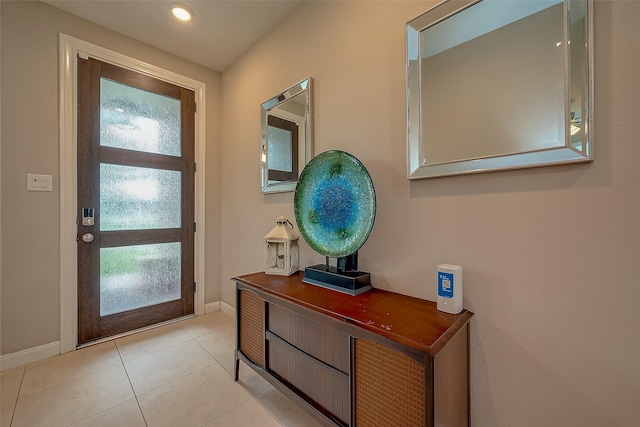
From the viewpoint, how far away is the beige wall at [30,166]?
1.71 m

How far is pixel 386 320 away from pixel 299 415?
0.86m

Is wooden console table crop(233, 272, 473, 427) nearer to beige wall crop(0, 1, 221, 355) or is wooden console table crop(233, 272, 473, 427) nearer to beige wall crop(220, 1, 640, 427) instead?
beige wall crop(220, 1, 640, 427)

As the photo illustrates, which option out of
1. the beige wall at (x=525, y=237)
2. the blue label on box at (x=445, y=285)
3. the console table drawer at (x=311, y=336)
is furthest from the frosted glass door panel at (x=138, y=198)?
the blue label on box at (x=445, y=285)

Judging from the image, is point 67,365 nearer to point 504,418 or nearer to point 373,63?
point 504,418

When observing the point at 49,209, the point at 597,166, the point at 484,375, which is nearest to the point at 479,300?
the point at 484,375

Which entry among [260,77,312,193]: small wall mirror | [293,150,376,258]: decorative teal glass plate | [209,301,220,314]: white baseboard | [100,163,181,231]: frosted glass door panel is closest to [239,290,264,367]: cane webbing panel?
[293,150,376,258]: decorative teal glass plate

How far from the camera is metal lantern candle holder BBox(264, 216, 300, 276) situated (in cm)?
165

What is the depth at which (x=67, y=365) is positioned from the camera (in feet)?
5.74

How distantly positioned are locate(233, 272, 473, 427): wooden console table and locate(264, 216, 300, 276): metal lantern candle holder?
192mm

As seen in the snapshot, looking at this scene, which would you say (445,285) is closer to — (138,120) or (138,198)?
(138,198)

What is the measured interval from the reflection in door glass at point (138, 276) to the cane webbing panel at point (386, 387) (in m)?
2.16

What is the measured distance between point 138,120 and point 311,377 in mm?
2505

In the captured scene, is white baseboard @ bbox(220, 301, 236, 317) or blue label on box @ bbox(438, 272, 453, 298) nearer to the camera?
blue label on box @ bbox(438, 272, 453, 298)

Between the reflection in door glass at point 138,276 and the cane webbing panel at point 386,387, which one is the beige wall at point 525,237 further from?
the reflection in door glass at point 138,276
